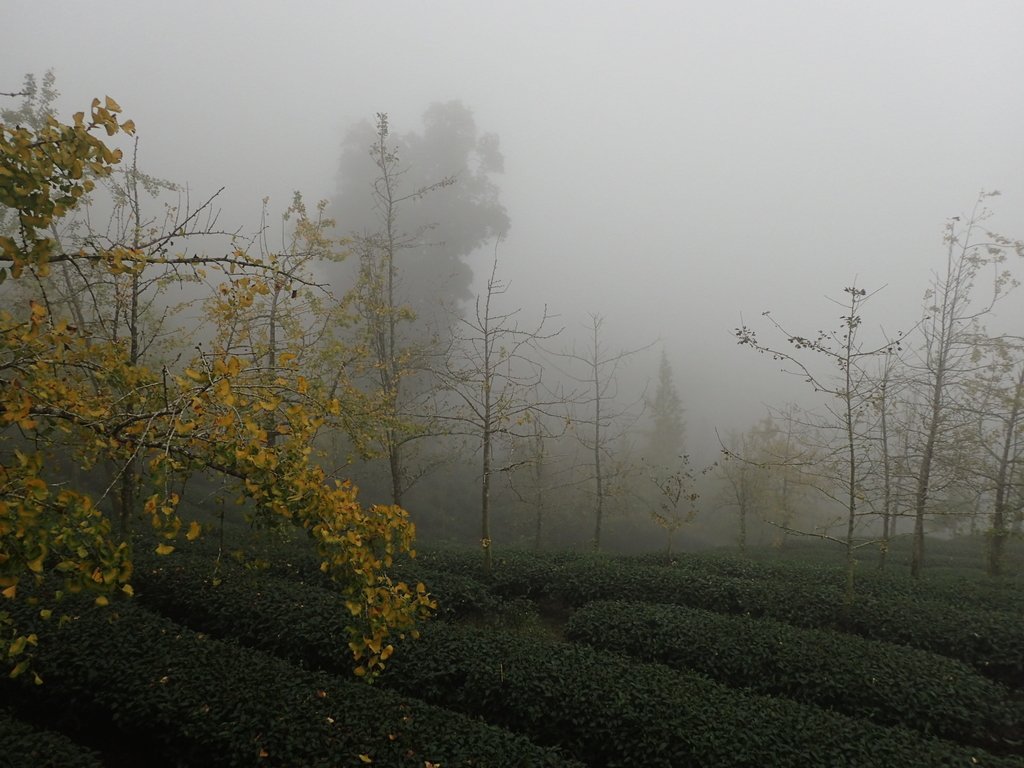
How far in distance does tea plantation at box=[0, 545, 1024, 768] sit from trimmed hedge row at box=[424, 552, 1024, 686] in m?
0.04

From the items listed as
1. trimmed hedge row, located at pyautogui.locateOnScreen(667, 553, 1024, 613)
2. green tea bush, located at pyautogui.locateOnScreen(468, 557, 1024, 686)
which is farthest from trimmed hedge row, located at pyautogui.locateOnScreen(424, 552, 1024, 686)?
trimmed hedge row, located at pyautogui.locateOnScreen(667, 553, 1024, 613)

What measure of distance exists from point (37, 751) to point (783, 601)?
993cm

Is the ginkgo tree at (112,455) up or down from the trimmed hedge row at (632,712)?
up

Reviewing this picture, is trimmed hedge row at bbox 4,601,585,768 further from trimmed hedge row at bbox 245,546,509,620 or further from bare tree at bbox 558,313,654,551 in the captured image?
bare tree at bbox 558,313,654,551

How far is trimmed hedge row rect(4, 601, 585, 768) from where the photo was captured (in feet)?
16.7

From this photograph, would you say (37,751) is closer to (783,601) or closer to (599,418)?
(783,601)

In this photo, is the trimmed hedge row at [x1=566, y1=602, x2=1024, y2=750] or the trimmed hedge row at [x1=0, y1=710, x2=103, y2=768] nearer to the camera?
the trimmed hedge row at [x1=0, y1=710, x2=103, y2=768]

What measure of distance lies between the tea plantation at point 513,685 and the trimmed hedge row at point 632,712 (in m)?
0.02

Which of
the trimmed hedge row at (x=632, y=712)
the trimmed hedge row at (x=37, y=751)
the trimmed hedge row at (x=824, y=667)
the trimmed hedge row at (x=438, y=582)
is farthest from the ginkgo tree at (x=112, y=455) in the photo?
the trimmed hedge row at (x=438, y=582)

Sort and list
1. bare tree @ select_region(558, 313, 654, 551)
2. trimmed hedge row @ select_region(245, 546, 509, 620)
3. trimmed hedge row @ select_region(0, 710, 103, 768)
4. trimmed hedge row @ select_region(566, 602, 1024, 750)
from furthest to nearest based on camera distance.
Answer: bare tree @ select_region(558, 313, 654, 551) < trimmed hedge row @ select_region(245, 546, 509, 620) < trimmed hedge row @ select_region(566, 602, 1024, 750) < trimmed hedge row @ select_region(0, 710, 103, 768)

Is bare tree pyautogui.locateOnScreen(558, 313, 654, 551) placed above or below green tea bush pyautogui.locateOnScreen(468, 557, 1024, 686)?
above

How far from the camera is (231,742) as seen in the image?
5.10m

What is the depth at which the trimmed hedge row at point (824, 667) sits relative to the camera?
6500 mm

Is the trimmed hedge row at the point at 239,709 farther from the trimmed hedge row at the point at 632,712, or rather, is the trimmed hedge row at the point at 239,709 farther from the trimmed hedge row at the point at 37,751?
the trimmed hedge row at the point at 632,712
